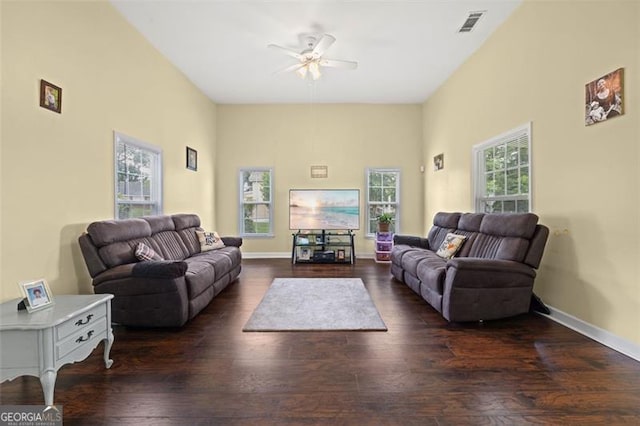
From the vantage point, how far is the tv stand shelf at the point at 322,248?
605cm

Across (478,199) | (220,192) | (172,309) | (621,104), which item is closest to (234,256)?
(172,309)

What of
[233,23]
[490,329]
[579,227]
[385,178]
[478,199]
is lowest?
[490,329]

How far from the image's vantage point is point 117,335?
264cm

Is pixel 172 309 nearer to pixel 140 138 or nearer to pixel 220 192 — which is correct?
pixel 140 138

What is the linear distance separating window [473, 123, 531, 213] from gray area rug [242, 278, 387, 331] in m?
2.19

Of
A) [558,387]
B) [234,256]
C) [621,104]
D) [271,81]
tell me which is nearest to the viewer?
[558,387]

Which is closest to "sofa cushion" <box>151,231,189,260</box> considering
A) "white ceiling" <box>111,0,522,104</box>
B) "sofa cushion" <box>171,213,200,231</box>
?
"sofa cushion" <box>171,213,200,231</box>

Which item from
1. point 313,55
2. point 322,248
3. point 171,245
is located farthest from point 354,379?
point 322,248

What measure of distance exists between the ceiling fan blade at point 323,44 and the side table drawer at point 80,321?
11.5 feet

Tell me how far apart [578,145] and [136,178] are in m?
4.99

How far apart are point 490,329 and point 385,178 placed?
170 inches

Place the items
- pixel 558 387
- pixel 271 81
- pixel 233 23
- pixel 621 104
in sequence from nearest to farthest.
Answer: pixel 558 387 → pixel 621 104 → pixel 233 23 → pixel 271 81

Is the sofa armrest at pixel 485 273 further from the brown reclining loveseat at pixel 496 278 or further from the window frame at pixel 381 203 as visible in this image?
the window frame at pixel 381 203

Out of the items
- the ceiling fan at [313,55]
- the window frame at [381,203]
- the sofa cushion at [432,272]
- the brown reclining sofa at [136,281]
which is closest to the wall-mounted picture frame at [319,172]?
the window frame at [381,203]
